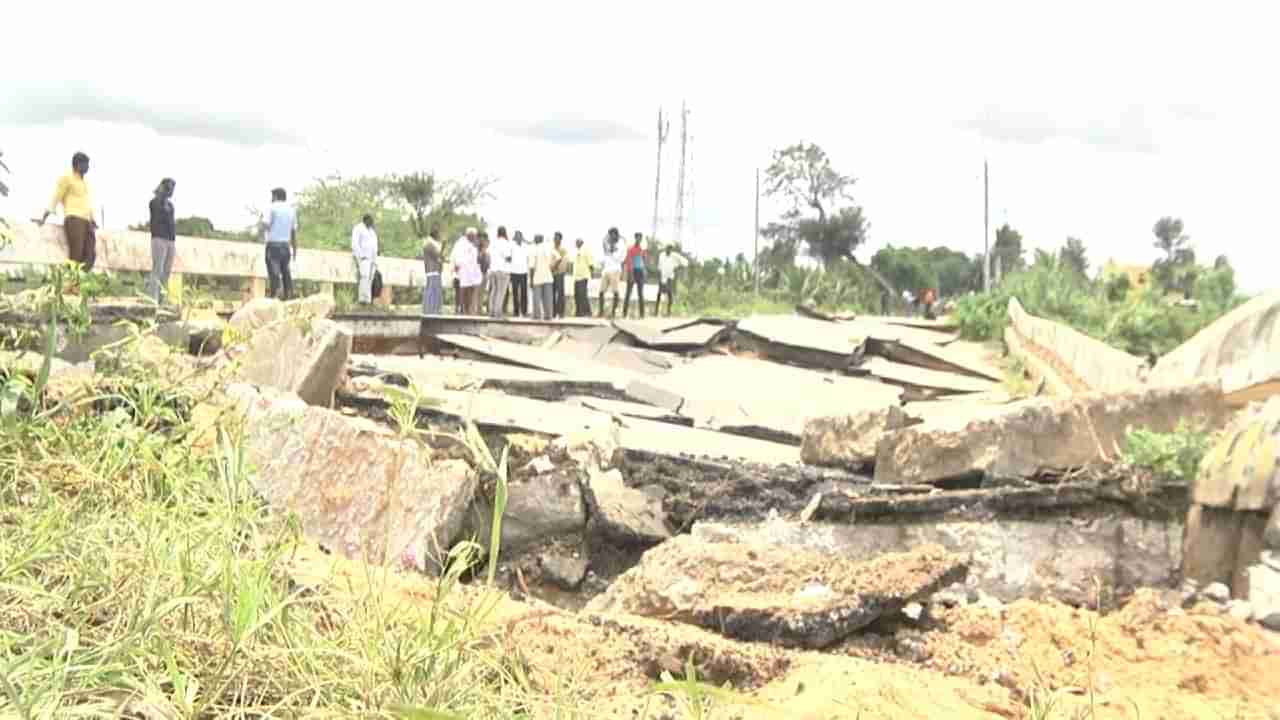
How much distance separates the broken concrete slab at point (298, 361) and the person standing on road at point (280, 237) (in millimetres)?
4987

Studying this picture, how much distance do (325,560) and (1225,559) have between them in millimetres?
3798

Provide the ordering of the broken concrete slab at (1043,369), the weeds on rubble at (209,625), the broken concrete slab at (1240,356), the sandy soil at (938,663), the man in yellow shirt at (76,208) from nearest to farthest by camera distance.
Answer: the weeds on rubble at (209,625)
the sandy soil at (938,663)
the broken concrete slab at (1240,356)
the man in yellow shirt at (76,208)
the broken concrete slab at (1043,369)

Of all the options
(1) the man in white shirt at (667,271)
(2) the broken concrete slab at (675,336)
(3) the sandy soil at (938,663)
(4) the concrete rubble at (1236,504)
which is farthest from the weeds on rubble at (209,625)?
(1) the man in white shirt at (667,271)

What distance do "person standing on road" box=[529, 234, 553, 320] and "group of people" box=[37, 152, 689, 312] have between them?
14 millimetres

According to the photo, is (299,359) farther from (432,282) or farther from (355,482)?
(432,282)

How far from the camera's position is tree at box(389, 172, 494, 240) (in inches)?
1222

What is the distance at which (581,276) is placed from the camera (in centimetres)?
1919

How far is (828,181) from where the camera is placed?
49.7 metres

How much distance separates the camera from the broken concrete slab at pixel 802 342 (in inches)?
577

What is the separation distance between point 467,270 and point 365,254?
6.89ft

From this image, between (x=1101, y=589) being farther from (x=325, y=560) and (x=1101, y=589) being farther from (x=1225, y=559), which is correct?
(x=325, y=560)

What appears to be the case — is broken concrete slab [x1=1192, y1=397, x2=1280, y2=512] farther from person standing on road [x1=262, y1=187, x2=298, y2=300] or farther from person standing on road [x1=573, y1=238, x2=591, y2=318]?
person standing on road [x1=573, y1=238, x2=591, y2=318]

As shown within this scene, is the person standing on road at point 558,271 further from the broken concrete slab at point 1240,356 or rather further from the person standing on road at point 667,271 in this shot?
the broken concrete slab at point 1240,356

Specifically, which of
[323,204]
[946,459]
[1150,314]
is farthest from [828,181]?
[946,459]
